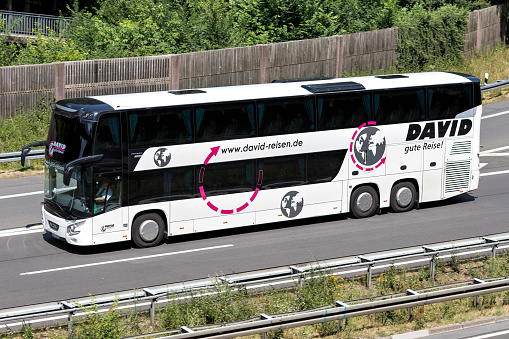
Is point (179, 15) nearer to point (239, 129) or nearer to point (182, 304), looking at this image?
point (239, 129)

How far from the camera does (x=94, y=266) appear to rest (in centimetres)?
1691

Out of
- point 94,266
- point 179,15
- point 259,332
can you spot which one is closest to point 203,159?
point 94,266

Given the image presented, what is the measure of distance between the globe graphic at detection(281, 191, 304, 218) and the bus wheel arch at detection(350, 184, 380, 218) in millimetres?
1685

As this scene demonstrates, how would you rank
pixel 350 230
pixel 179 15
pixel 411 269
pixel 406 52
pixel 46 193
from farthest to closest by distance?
1. pixel 406 52
2. pixel 179 15
3. pixel 350 230
4. pixel 46 193
5. pixel 411 269

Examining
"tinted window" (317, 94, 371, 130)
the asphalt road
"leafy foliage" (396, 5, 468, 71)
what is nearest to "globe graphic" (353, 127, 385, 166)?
"tinted window" (317, 94, 371, 130)

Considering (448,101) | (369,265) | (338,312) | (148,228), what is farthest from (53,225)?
(448,101)

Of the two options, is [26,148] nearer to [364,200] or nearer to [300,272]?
[300,272]

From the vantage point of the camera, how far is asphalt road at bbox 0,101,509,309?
1589 cm

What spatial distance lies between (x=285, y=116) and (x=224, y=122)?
1695 mm

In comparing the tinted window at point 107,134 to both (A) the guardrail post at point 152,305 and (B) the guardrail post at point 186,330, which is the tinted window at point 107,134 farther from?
(B) the guardrail post at point 186,330

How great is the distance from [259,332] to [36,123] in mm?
17158

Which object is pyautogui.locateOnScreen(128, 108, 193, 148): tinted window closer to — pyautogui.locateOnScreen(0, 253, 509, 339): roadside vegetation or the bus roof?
the bus roof

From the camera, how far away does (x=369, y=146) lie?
2059cm

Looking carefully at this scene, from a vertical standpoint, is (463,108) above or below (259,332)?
above
